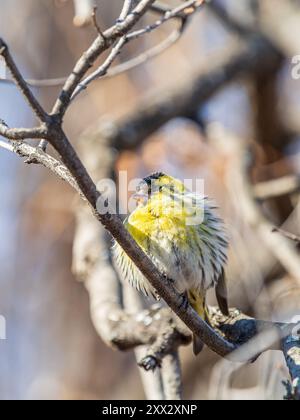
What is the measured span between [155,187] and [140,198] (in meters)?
0.11

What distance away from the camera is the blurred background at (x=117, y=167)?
580 cm

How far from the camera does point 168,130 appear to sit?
20.9ft

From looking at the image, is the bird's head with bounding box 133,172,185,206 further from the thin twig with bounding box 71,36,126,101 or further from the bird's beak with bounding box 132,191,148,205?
the thin twig with bounding box 71,36,126,101

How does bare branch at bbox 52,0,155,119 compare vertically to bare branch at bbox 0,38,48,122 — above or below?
above

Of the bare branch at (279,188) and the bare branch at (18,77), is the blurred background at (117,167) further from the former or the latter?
the bare branch at (18,77)

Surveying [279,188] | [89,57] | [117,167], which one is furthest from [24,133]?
[117,167]

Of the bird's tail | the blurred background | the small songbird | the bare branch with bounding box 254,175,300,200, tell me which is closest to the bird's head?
the small songbird

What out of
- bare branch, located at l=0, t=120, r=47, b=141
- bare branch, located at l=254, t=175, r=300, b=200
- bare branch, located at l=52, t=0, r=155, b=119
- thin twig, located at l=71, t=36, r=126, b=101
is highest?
bare branch, located at l=254, t=175, r=300, b=200

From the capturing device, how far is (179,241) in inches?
137

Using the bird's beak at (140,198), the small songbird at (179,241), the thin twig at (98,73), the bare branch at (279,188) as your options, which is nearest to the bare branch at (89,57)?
the thin twig at (98,73)

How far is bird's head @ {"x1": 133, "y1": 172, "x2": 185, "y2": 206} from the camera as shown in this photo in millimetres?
3705

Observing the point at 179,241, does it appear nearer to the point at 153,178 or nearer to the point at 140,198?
the point at 140,198
